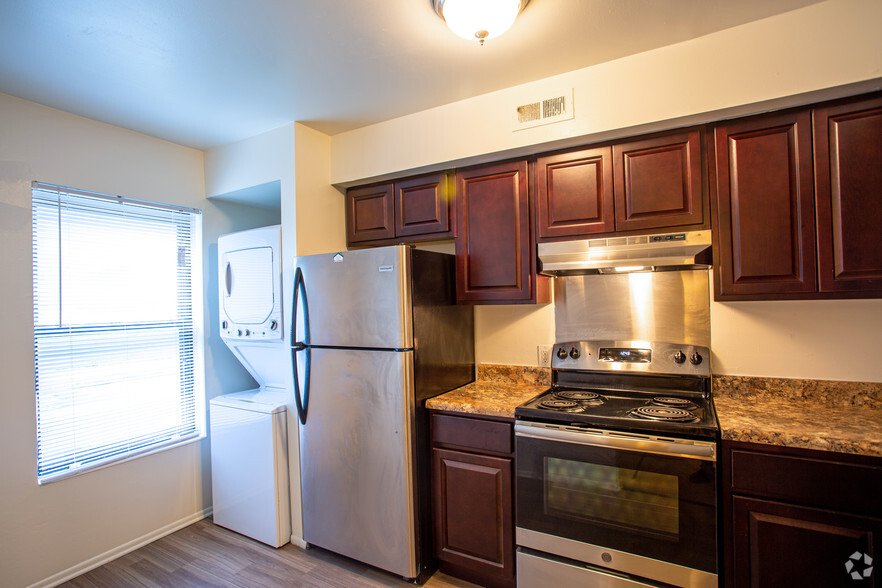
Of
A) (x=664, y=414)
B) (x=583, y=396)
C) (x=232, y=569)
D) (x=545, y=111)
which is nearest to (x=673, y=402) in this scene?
(x=664, y=414)

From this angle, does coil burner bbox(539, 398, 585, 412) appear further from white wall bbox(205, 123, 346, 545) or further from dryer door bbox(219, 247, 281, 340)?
dryer door bbox(219, 247, 281, 340)

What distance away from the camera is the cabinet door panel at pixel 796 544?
4.68 feet

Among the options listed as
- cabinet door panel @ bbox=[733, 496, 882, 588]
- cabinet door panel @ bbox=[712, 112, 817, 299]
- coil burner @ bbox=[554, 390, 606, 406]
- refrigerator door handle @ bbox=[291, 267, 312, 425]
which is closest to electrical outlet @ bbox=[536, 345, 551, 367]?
coil burner @ bbox=[554, 390, 606, 406]

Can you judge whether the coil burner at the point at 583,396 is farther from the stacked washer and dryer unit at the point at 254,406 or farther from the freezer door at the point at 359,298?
the stacked washer and dryer unit at the point at 254,406

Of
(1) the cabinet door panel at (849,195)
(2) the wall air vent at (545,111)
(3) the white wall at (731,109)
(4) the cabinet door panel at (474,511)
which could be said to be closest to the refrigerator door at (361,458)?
(4) the cabinet door panel at (474,511)

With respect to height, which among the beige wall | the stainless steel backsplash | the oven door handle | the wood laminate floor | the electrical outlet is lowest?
the wood laminate floor

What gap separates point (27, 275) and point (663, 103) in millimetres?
3335

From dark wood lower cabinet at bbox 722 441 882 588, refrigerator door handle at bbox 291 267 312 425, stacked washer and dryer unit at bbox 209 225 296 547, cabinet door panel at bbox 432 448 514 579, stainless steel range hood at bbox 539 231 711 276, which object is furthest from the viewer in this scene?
stacked washer and dryer unit at bbox 209 225 296 547

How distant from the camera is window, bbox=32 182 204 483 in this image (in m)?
2.33

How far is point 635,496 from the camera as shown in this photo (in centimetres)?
173

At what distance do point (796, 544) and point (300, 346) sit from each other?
7.90 feet

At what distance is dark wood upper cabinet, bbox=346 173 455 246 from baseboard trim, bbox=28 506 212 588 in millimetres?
2219

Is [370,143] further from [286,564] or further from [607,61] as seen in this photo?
[286,564]

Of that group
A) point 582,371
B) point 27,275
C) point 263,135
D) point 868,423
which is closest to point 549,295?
point 582,371
